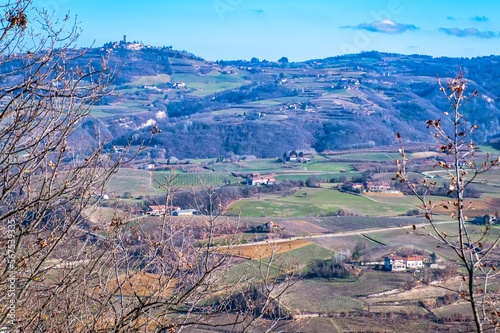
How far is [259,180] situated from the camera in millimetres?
40438

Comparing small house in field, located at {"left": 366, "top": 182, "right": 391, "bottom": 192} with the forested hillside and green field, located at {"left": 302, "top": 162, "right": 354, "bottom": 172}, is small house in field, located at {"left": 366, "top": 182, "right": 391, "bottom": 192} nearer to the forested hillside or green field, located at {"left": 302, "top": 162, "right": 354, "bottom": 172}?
green field, located at {"left": 302, "top": 162, "right": 354, "bottom": 172}

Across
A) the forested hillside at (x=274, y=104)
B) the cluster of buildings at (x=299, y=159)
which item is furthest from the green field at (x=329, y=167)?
the forested hillside at (x=274, y=104)

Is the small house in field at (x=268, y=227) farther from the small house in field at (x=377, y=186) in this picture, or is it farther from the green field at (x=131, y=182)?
the small house in field at (x=377, y=186)

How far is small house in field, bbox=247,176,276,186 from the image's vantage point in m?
39.9

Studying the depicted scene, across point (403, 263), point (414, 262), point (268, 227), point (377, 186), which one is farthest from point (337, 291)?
point (377, 186)

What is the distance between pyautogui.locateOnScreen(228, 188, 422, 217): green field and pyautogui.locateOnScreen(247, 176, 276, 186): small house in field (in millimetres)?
3751

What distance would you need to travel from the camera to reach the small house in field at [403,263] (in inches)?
776

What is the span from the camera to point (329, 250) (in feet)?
73.3

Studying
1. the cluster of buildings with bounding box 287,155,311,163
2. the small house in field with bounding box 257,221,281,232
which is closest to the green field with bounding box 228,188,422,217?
the small house in field with bounding box 257,221,281,232

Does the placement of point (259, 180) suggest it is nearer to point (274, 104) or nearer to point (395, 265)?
point (395, 265)

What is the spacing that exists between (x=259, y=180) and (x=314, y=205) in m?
8.35

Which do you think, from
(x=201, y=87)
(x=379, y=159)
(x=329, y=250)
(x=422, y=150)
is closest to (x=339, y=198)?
(x=329, y=250)

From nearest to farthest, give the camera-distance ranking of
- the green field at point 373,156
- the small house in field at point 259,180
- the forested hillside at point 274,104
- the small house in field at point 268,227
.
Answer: the small house in field at point 268,227
the small house in field at point 259,180
the green field at point 373,156
the forested hillside at point 274,104

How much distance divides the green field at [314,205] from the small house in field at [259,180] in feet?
12.3
